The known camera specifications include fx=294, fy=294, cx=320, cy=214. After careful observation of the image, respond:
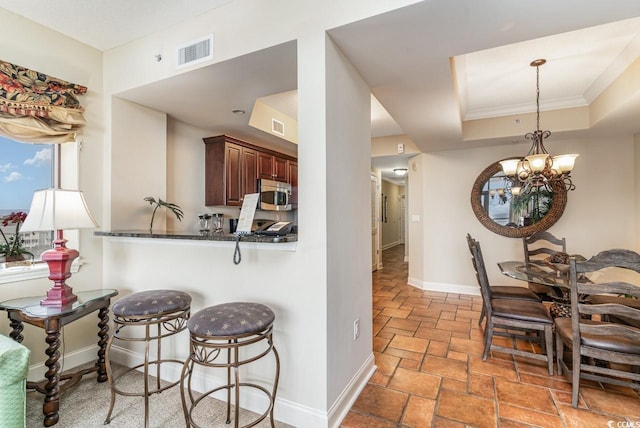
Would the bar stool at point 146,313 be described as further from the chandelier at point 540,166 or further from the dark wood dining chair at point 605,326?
the chandelier at point 540,166

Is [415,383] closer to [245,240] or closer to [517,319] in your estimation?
[517,319]

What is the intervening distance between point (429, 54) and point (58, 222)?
2551 mm

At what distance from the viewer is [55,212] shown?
1794 mm

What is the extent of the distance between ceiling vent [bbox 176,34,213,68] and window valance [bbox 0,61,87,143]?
971 millimetres

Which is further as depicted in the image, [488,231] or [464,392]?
[488,231]

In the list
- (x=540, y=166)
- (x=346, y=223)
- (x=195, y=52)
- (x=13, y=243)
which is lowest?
(x=13, y=243)

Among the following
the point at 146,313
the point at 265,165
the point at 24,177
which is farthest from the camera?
the point at 265,165

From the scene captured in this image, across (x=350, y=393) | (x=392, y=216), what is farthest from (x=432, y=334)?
(x=392, y=216)

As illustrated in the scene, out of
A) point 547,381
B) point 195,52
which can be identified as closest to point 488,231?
point 547,381

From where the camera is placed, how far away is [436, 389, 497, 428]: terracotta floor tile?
177cm

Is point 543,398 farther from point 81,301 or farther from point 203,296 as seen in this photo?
point 81,301

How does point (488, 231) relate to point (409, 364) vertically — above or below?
above

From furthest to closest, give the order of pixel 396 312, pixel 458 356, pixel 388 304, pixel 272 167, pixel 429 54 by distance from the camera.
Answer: pixel 272 167
pixel 388 304
pixel 396 312
pixel 458 356
pixel 429 54

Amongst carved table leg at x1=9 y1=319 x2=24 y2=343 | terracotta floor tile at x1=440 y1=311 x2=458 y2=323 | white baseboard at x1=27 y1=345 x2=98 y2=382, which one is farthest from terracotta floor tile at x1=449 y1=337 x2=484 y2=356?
carved table leg at x1=9 y1=319 x2=24 y2=343
